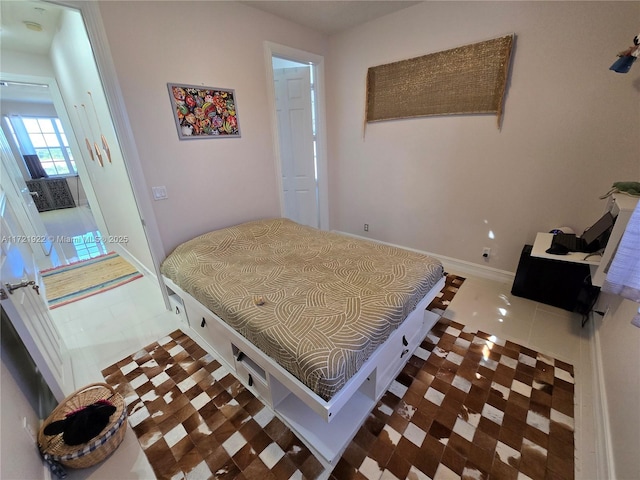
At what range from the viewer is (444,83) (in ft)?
7.98

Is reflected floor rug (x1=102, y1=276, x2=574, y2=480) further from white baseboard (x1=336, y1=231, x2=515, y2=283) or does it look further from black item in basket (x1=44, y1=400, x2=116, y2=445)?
white baseboard (x1=336, y1=231, x2=515, y2=283)

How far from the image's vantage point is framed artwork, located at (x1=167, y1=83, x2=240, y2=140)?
2.12 meters

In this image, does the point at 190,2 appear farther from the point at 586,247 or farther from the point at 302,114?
the point at 586,247

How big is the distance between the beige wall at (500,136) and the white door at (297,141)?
35cm

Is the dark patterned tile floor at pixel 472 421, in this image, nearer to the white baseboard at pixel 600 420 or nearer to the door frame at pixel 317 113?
the white baseboard at pixel 600 420

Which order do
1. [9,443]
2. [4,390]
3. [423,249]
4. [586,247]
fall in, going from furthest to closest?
[423,249]
[586,247]
[4,390]
[9,443]

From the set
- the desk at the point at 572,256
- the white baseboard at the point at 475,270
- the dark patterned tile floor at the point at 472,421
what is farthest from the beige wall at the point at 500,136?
the dark patterned tile floor at the point at 472,421

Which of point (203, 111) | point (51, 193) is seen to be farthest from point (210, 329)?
point (51, 193)

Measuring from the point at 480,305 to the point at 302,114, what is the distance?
2.90 meters

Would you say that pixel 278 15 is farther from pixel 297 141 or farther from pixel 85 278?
pixel 85 278

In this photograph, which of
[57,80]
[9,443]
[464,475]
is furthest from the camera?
[57,80]

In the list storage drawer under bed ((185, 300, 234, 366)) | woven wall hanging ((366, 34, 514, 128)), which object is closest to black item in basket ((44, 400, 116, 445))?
storage drawer under bed ((185, 300, 234, 366))

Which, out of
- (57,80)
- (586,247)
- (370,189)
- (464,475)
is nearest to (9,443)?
(464,475)

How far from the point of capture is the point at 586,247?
1.73 metres
